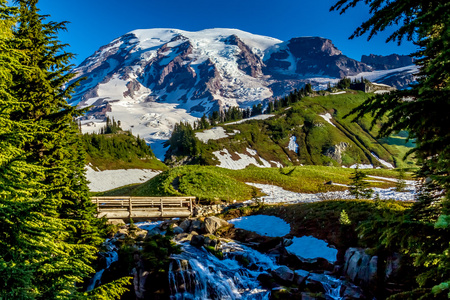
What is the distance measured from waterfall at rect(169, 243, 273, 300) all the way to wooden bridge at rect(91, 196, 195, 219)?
10.6 meters

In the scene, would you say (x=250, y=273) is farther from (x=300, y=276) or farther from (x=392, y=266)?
(x=392, y=266)

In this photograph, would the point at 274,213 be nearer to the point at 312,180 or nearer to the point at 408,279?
the point at 408,279

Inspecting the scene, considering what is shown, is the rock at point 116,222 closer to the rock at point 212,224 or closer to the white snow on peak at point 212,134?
the rock at point 212,224

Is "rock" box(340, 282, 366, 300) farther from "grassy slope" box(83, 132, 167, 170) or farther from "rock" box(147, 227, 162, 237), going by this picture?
"grassy slope" box(83, 132, 167, 170)

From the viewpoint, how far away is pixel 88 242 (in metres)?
14.0

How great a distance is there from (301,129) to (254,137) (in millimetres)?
32551

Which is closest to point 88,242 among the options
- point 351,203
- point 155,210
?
point 155,210

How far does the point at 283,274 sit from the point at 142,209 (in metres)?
16.7

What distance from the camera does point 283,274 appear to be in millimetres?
14602

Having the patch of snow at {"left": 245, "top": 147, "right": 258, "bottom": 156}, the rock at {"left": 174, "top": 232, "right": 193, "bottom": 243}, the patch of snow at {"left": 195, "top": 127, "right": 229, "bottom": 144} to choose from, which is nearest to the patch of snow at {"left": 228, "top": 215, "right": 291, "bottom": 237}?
the rock at {"left": 174, "top": 232, "right": 193, "bottom": 243}

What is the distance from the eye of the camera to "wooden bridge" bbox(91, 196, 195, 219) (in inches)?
980

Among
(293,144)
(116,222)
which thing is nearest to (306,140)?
(293,144)

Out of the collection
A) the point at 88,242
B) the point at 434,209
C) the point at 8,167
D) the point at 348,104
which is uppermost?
the point at 348,104

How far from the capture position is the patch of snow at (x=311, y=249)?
51.7ft
